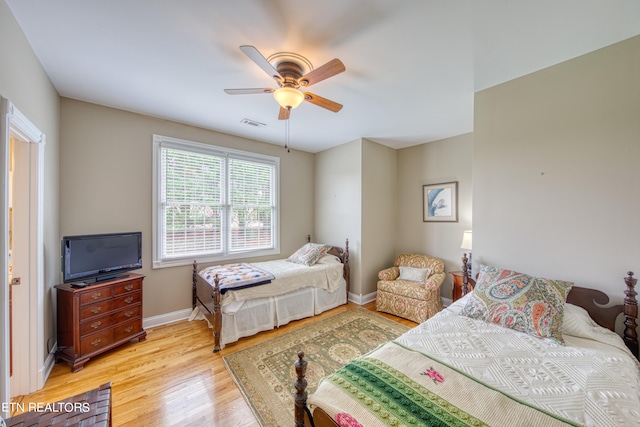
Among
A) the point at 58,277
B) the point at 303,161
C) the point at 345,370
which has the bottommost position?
the point at 345,370

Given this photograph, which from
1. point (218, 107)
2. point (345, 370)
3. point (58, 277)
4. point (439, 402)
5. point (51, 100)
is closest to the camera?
point (439, 402)

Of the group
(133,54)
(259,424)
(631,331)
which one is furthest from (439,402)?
(133,54)

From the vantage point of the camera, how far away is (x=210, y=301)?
2.92m

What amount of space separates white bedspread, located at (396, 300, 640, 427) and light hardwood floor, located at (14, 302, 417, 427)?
149 cm

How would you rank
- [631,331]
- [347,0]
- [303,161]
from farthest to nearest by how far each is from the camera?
1. [303,161]
2. [631,331]
3. [347,0]

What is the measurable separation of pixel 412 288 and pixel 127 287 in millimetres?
3512

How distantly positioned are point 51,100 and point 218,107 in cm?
152

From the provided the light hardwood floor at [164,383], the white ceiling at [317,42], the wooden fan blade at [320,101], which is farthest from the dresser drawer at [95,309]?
the wooden fan blade at [320,101]

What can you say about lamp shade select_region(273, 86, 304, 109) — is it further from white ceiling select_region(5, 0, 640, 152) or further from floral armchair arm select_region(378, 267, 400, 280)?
floral armchair arm select_region(378, 267, 400, 280)

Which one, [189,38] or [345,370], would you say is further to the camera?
[189,38]

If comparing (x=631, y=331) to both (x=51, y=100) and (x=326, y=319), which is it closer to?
(x=326, y=319)

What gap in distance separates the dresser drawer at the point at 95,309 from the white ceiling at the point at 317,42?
219cm

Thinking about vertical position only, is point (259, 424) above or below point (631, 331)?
below

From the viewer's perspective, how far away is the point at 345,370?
4.30 ft
